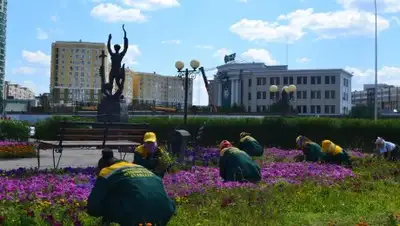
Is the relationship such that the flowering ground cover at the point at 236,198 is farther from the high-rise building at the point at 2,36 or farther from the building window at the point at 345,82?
the building window at the point at 345,82

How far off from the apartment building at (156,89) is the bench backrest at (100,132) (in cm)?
11439

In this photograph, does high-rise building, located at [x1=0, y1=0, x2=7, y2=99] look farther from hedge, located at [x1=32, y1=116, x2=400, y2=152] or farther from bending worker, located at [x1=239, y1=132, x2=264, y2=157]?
bending worker, located at [x1=239, y1=132, x2=264, y2=157]

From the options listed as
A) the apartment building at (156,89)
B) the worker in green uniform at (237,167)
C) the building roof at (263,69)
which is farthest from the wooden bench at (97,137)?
the apartment building at (156,89)

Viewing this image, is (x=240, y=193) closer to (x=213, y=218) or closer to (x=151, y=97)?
(x=213, y=218)

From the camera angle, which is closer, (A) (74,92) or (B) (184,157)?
(B) (184,157)

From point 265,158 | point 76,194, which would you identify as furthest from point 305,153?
point 76,194

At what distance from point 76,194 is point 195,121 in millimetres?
16411

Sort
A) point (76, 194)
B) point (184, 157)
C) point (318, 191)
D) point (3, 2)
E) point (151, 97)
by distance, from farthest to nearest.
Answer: point (151, 97) < point (3, 2) < point (184, 157) < point (318, 191) < point (76, 194)

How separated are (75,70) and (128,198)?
12215 centimetres

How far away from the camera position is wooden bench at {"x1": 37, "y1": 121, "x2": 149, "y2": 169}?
11031mm

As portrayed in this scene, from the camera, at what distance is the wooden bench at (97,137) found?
36.2ft

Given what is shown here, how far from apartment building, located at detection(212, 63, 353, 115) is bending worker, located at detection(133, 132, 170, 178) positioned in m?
96.6

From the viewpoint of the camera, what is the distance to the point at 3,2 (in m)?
106

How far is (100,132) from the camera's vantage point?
11461mm
